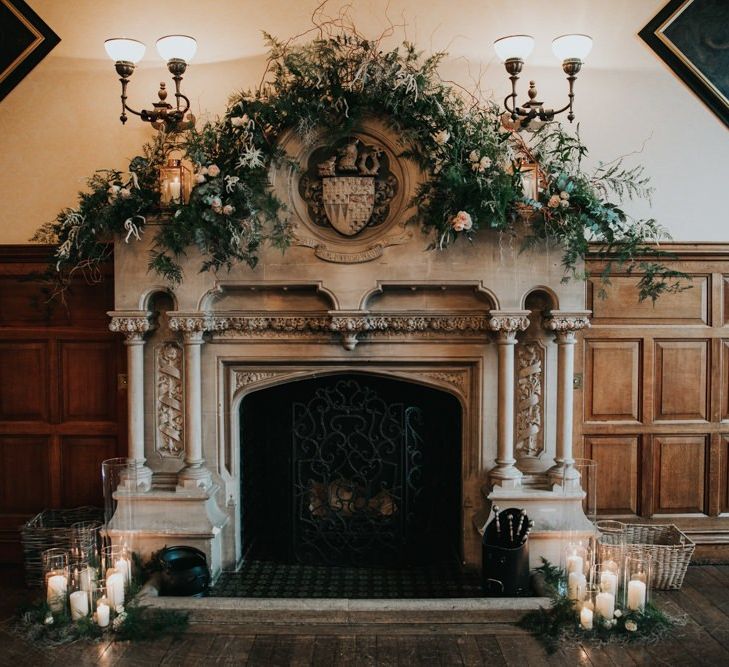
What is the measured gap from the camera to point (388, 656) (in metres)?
3.65

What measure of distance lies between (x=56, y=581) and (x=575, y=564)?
2.81m

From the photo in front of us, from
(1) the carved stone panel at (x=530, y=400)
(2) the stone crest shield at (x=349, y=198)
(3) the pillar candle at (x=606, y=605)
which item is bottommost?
(3) the pillar candle at (x=606, y=605)

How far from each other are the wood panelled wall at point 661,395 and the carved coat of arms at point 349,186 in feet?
5.16

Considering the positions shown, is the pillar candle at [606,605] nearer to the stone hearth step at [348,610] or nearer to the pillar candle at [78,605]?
the stone hearth step at [348,610]

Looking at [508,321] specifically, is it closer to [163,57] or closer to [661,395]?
[661,395]

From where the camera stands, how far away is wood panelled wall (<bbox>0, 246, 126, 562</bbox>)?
5.00 m

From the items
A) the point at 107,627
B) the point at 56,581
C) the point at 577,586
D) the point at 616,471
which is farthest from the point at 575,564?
the point at 56,581

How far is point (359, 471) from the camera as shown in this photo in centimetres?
488

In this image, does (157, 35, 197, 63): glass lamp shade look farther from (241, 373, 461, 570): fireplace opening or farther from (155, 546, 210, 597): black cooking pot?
(155, 546, 210, 597): black cooking pot

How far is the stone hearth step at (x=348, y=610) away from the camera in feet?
13.0

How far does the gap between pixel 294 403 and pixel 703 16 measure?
372 cm

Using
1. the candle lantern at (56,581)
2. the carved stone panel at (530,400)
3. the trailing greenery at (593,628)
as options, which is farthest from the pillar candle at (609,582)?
the candle lantern at (56,581)

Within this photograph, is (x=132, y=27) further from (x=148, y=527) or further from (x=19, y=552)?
(x=19, y=552)

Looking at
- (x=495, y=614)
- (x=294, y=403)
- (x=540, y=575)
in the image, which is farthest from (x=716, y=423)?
(x=294, y=403)
